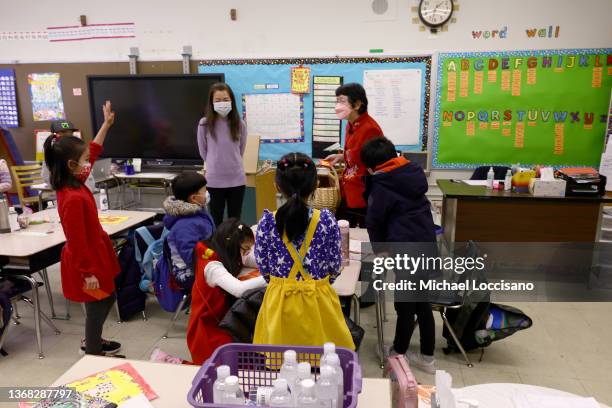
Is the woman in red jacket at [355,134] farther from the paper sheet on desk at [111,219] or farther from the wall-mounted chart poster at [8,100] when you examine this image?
the wall-mounted chart poster at [8,100]

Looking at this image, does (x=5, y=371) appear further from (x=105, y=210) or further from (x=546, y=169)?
(x=546, y=169)

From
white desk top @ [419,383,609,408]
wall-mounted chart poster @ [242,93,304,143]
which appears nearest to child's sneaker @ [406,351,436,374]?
white desk top @ [419,383,609,408]

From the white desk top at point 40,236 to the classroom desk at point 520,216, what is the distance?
2.51 meters

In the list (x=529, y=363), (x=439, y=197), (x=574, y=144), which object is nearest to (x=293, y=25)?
(x=439, y=197)

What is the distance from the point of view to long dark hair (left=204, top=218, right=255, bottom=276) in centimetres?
208

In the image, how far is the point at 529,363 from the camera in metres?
2.62

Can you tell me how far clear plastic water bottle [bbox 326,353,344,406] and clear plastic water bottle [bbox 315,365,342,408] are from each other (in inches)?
1.2

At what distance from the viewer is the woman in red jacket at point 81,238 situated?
84.1 inches

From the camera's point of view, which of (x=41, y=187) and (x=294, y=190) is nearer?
(x=294, y=190)

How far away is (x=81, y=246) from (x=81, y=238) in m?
0.04

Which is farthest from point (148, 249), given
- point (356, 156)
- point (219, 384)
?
point (219, 384)

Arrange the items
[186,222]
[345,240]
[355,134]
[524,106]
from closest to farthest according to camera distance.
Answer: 1. [345,240]
2. [186,222]
3. [355,134]
4. [524,106]

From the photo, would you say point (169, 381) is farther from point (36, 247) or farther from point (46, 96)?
point (46, 96)

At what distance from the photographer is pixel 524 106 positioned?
4355 millimetres
